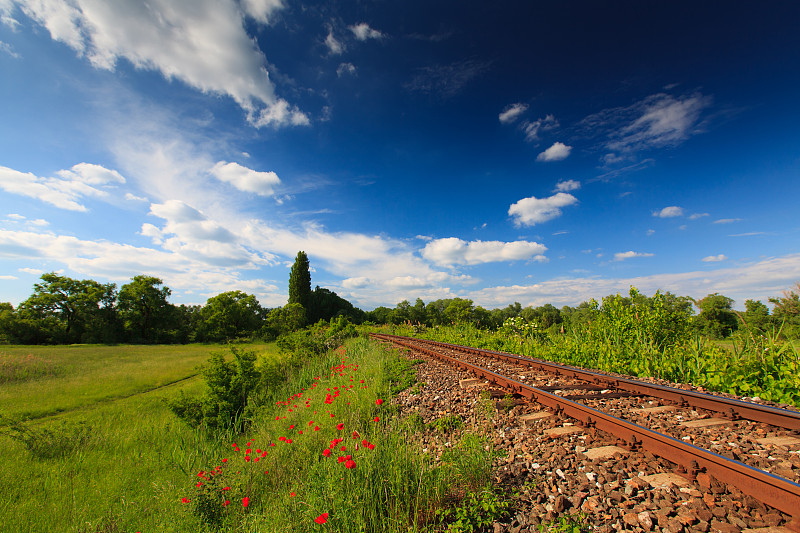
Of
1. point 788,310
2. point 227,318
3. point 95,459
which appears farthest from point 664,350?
point 227,318

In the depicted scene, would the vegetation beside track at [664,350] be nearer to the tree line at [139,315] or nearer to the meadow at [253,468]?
the meadow at [253,468]

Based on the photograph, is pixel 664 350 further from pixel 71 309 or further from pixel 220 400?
pixel 71 309

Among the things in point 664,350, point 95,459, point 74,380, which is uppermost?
A: point 664,350

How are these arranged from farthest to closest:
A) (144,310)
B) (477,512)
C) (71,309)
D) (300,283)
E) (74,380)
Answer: (300,283) → (144,310) → (71,309) → (74,380) → (477,512)

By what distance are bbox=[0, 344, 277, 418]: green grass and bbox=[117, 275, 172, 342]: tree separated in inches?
1336

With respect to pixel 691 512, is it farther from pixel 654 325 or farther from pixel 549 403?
pixel 654 325

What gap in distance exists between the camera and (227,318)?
53906mm

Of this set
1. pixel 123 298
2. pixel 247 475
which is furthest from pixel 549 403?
pixel 123 298

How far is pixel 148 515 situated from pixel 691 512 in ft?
21.1

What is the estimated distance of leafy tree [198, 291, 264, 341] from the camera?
5288 centimetres

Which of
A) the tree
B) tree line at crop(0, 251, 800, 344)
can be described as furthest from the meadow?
the tree

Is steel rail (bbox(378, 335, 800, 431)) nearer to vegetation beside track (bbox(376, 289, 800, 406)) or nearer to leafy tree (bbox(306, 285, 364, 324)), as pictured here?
vegetation beside track (bbox(376, 289, 800, 406))

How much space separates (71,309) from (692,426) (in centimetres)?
6907

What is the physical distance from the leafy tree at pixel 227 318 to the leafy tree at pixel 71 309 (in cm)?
1277
